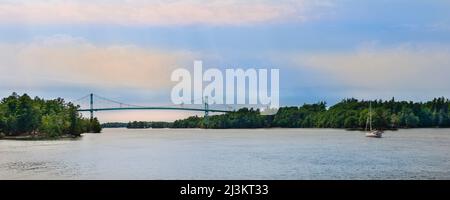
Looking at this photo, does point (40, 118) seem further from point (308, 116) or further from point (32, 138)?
point (308, 116)

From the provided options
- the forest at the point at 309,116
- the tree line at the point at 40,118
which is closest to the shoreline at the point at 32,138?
the tree line at the point at 40,118

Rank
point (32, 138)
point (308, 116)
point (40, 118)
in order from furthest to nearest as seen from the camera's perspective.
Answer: point (32, 138), point (40, 118), point (308, 116)

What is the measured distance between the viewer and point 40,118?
59.6 ft

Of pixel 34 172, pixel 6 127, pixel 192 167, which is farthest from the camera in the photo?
pixel 6 127

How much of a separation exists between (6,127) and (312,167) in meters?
9.77

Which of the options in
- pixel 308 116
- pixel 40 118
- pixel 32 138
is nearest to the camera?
pixel 308 116

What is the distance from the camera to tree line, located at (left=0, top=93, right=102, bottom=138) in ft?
48.7

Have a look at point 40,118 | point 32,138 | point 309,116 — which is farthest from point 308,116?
point 32,138

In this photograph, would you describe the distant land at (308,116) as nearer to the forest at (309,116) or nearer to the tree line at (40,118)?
the forest at (309,116)

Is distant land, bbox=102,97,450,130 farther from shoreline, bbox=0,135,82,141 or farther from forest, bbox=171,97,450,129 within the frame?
shoreline, bbox=0,135,82,141
